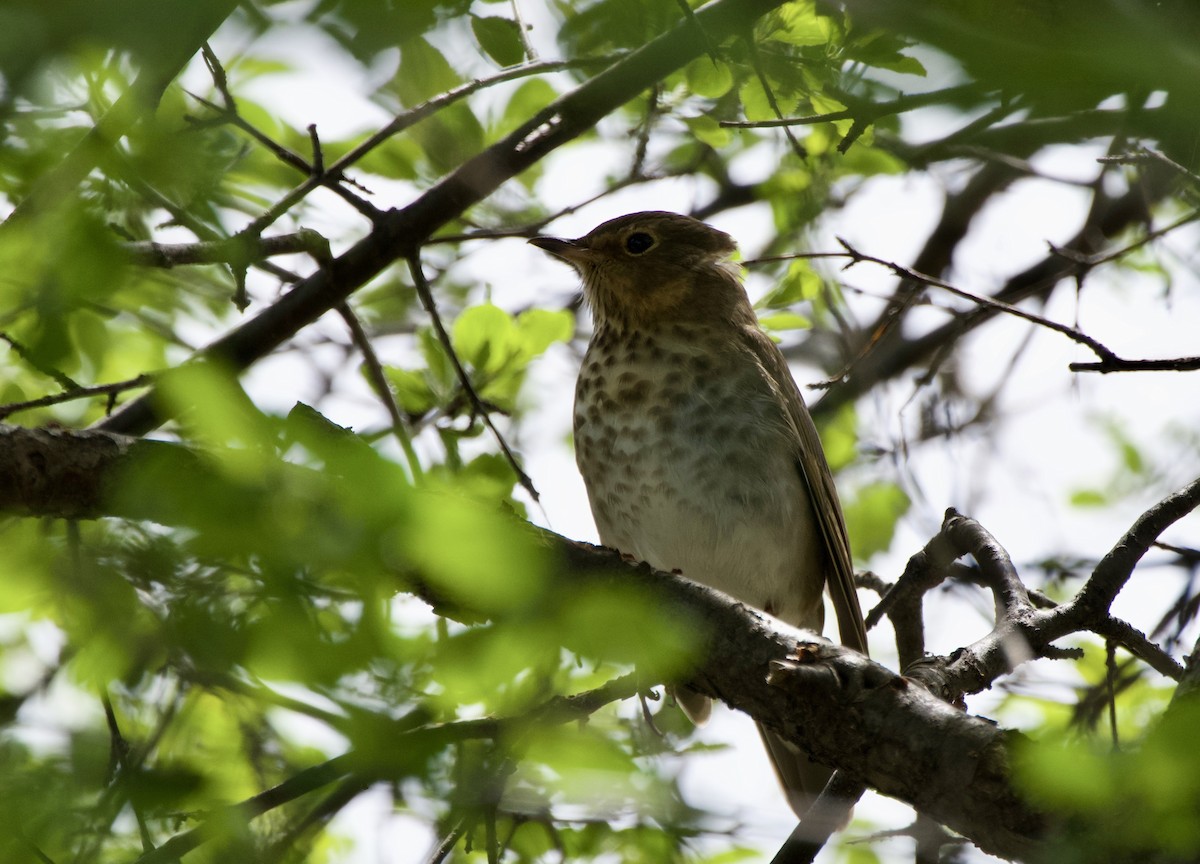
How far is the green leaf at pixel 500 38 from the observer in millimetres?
2951

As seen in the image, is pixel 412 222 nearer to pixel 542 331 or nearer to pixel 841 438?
pixel 542 331

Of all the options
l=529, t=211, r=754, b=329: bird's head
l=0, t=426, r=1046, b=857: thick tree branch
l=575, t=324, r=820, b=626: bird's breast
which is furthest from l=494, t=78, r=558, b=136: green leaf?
l=0, t=426, r=1046, b=857: thick tree branch

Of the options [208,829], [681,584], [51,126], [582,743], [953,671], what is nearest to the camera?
[582,743]

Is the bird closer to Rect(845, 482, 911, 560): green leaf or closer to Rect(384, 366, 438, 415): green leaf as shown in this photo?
Rect(845, 482, 911, 560): green leaf

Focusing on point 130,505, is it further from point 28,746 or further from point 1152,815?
point 1152,815

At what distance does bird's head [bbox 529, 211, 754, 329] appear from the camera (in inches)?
204

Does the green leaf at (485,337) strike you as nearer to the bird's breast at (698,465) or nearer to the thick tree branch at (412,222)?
the thick tree branch at (412,222)

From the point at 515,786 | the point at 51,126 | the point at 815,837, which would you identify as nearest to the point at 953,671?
the point at 815,837

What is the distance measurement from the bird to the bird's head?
0.04 ft

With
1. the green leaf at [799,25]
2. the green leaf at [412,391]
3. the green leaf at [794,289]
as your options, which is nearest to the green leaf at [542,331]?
the green leaf at [412,391]

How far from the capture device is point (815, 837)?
2.73 metres

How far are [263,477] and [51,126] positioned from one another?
0.76 m

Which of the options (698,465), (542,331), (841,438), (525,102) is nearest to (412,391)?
(542,331)

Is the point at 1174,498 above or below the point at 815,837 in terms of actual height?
above
